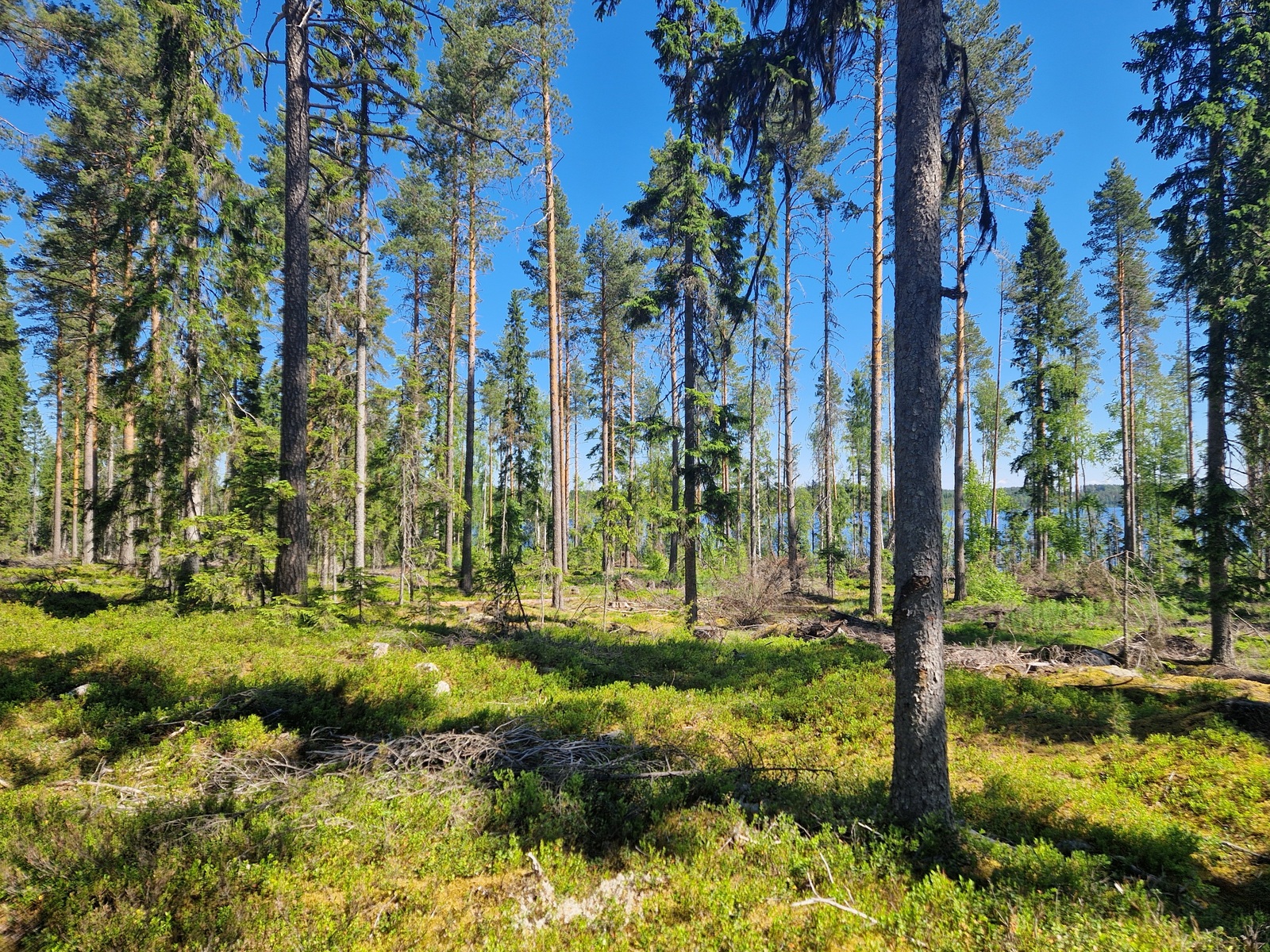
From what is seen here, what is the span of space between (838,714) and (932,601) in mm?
3600

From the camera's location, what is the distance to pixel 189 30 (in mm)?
10008

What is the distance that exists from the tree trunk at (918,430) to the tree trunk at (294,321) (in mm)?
9851

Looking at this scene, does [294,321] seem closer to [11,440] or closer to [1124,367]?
[1124,367]

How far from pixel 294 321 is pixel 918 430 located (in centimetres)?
1042

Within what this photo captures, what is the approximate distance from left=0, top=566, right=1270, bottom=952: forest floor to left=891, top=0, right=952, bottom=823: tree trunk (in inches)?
21.4

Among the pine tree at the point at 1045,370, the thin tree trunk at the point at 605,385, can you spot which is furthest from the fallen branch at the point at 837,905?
the pine tree at the point at 1045,370

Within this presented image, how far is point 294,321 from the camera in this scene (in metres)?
9.23

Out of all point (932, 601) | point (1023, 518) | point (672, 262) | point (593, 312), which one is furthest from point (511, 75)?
point (1023, 518)

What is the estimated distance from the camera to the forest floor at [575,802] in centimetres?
301

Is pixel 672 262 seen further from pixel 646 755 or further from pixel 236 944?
pixel 236 944

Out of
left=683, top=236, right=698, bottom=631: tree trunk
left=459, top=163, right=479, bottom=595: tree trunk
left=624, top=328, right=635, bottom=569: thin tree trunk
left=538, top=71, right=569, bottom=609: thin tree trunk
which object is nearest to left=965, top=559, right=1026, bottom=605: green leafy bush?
left=683, top=236, right=698, bottom=631: tree trunk

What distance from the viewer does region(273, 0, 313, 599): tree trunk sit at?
9.18 meters

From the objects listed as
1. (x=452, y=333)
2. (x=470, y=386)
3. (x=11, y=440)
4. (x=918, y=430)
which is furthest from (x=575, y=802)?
(x=11, y=440)

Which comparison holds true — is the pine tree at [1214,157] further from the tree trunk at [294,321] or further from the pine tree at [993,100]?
the tree trunk at [294,321]
